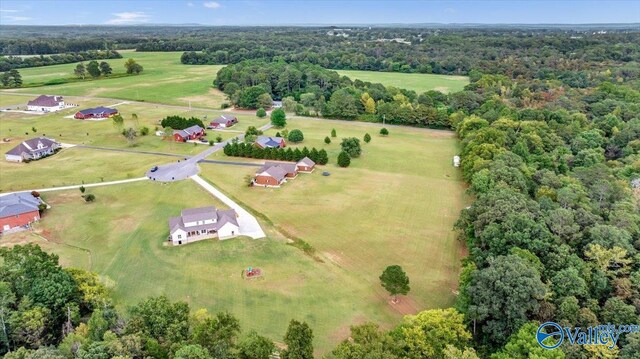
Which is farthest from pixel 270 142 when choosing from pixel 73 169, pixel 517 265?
pixel 517 265

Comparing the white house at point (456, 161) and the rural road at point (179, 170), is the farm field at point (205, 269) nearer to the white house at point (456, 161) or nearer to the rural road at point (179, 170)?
the rural road at point (179, 170)

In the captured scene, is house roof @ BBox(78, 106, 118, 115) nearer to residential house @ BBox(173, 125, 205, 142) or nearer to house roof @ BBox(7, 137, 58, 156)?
house roof @ BBox(7, 137, 58, 156)

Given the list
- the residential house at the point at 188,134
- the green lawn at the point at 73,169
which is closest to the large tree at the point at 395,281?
the green lawn at the point at 73,169

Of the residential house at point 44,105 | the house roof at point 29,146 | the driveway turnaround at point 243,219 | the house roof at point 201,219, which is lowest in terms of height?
the driveway turnaround at point 243,219

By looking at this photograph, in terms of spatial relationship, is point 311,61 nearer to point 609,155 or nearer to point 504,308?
point 609,155

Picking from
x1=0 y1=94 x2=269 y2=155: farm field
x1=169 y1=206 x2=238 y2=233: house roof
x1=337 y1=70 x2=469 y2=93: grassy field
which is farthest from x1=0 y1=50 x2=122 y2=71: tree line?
x1=169 y1=206 x2=238 y2=233: house roof

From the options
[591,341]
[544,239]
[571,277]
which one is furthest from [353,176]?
[591,341]
